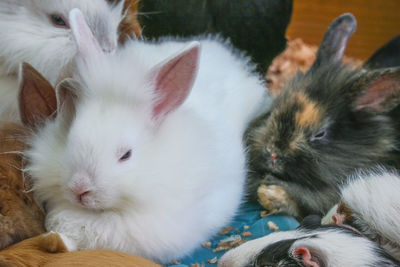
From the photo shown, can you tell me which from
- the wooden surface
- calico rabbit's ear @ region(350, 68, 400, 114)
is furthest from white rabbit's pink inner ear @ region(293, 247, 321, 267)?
the wooden surface

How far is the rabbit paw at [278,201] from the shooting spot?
1.26 metres

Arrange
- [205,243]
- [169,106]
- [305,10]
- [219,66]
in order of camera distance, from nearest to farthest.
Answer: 1. [169,106]
2. [205,243]
3. [219,66]
4. [305,10]

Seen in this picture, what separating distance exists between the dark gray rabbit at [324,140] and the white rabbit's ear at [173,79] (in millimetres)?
393

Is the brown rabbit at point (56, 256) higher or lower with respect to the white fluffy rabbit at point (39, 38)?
lower

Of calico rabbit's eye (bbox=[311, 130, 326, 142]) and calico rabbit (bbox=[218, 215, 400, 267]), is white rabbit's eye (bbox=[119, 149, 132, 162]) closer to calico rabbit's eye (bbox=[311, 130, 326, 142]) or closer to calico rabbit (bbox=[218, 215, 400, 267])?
calico rabbit (bbox=[218, 215, 400, 267])

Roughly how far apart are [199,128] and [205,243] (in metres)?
0.30

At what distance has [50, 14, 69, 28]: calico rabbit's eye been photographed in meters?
1.20

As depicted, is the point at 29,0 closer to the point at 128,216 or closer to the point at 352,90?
the point at 128,216

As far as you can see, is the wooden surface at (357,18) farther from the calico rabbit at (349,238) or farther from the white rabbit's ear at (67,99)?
the white rabbit's ear at (67,99)

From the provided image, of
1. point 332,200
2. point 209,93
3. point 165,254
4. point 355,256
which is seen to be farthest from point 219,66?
point 355,256

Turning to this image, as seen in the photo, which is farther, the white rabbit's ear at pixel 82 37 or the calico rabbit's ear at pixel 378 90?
the calico rabbit's ear at pixel 378 90

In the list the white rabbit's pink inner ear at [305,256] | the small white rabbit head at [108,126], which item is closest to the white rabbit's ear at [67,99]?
the small white rabbit head at [108,126]

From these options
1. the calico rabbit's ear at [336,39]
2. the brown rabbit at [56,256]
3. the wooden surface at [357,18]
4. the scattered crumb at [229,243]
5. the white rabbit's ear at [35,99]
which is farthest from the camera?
the wooden surface at [357,18]

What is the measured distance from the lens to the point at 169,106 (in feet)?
3.33
